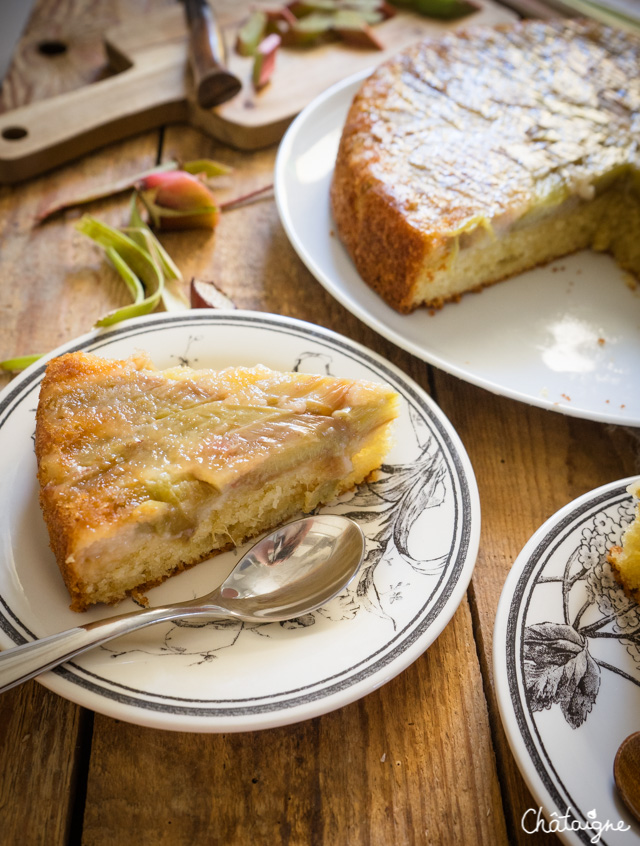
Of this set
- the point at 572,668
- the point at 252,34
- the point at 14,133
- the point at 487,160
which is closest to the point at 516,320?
the point at 487,160

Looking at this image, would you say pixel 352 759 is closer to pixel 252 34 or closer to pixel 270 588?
pixel 270 588

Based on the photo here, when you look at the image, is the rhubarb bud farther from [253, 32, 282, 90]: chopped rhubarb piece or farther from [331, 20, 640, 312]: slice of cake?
[253, 32, 282, 90]: chopped rhubarb piece

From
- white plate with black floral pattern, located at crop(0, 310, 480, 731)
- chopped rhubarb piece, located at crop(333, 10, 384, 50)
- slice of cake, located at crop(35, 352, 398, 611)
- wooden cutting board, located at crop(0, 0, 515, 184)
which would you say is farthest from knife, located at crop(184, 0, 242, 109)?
slice of cake, located at crop(35, 352, 398, 611)

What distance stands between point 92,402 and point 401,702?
110 cm

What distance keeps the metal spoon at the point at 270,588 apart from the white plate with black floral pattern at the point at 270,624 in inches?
1.6

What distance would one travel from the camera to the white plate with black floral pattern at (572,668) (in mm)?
1448

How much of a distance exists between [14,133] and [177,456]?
2.08 metres

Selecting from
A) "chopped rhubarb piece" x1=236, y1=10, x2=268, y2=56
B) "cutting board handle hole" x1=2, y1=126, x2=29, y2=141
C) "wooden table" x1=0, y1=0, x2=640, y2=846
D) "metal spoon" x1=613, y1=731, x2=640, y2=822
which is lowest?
"wooden table" x1=0, y1=0, x2=640, y2=846

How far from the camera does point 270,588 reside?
1772 millimetres

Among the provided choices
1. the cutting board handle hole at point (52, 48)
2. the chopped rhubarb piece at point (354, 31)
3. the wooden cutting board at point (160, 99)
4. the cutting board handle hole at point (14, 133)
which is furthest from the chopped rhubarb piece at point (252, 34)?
the cutting board handle hole at point (14, 133)

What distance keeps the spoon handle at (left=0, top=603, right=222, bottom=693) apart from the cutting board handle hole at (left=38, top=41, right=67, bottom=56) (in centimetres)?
329

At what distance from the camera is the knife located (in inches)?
126

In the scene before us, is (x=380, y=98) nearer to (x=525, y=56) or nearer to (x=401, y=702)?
(x=525, y=56)

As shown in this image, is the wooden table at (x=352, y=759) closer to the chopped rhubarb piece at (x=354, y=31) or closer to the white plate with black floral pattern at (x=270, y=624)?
the white plate with black floral pattern at (x=270, y=624)
